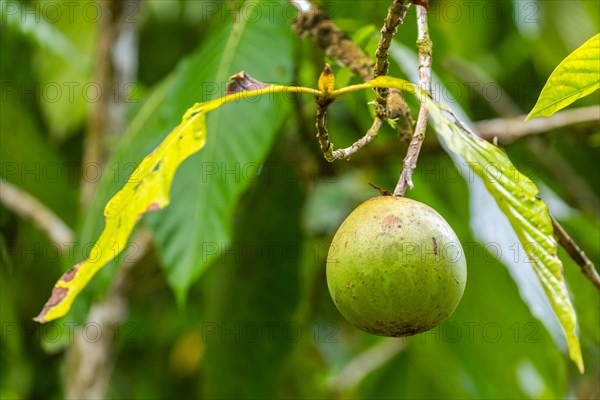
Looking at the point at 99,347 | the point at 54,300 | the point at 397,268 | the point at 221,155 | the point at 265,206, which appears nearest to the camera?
the point at 397,268

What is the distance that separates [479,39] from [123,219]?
1782 millimetres

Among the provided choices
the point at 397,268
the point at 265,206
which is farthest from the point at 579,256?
the point at 265,206

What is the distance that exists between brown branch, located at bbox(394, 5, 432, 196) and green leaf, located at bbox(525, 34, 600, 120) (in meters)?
0.10

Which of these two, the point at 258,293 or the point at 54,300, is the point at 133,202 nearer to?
the point at 54,300

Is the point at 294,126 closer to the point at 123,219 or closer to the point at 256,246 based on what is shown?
the point at 256,246

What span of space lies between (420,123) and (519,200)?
4.5 inches

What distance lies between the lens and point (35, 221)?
1653 millimetres

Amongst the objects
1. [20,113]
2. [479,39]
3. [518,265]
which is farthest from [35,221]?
[479,39]

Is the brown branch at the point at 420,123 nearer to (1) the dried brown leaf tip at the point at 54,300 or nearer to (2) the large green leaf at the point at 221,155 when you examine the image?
(1) the dried brown leaf tip at the point at 54,300

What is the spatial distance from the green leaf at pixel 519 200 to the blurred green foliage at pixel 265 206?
387 millimetres

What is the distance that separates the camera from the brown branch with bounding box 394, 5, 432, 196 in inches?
27.7

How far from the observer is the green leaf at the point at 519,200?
685 mm

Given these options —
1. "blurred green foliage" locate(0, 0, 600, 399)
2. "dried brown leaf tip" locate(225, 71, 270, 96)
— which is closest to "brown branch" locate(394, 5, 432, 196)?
"dried brown leaf tip" locate(225, 71, 270, 96)

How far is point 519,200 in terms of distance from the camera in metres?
0.71
